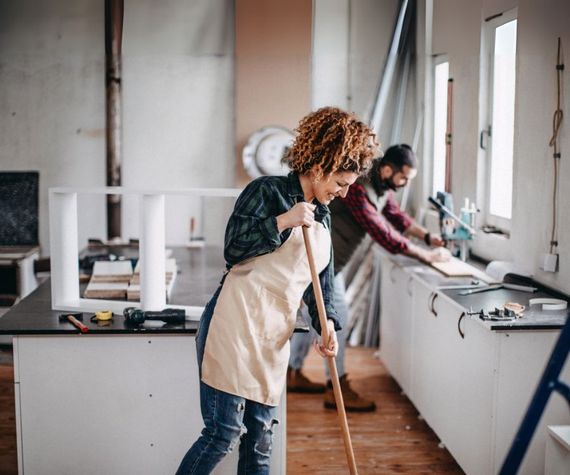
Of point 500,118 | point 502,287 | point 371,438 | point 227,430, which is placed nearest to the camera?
point 227,430

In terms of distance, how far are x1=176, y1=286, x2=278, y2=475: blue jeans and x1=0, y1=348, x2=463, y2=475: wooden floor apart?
0.96 metres

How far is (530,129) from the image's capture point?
3.52 metres

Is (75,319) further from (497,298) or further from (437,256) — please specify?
(437,256)

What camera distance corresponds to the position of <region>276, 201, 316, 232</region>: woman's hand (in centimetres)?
221

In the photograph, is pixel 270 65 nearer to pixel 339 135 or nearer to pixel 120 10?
pixel 120 10

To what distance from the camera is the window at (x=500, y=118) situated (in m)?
3.98

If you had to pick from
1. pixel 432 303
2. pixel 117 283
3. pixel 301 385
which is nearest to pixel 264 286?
pixel 117 283

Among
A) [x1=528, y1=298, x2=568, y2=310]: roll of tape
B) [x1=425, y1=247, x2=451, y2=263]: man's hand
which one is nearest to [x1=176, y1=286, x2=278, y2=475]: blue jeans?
[x1=528, y1=298, x2=568, y2=310]: roll of tape

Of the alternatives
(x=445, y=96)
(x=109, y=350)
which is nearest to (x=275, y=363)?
(x=109, y=350)

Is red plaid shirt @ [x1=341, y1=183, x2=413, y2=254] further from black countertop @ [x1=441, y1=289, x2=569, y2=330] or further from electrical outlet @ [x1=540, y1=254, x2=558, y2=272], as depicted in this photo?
electrical outlet @ [x1=540, y1=254, x2=558, y2=272]

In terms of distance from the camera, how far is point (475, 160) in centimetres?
426

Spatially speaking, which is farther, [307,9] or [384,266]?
[307,9]

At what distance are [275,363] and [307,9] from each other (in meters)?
3.27

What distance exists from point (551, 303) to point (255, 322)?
52.6 inches
